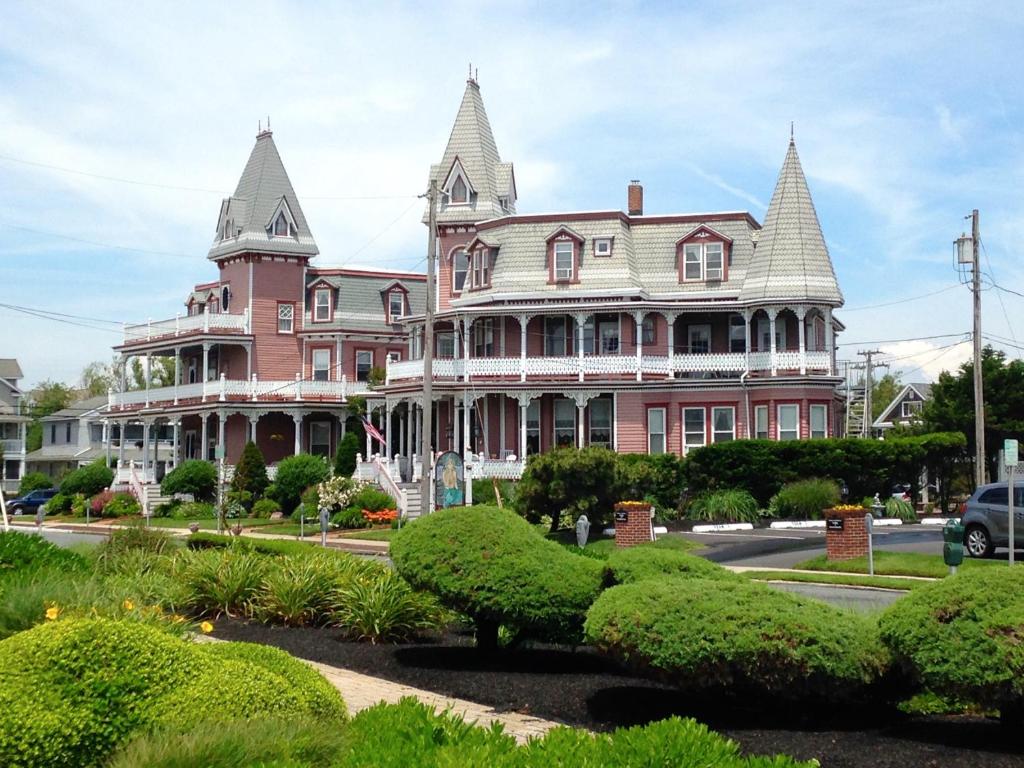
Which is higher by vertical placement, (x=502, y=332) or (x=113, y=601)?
(x=502, y=332)

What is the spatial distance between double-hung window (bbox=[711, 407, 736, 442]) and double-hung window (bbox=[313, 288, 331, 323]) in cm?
2316

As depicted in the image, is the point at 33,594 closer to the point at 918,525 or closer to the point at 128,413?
the point at 918,525

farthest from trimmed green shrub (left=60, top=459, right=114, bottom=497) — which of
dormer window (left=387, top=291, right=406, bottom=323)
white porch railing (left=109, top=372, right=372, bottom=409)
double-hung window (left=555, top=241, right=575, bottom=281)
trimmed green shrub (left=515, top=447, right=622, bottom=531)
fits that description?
trimmed green shrub (left=515, top=447, right=622, bottom=531)

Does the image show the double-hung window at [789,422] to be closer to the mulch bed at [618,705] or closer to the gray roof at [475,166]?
the gray roof at [475,166]

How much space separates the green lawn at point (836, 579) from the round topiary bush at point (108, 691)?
605 inches

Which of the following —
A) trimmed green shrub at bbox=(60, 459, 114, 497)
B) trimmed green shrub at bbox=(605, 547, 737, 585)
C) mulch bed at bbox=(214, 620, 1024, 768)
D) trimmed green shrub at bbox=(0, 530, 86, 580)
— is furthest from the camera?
trimmed green shrub at bbox=(60, 459, 114, 497)

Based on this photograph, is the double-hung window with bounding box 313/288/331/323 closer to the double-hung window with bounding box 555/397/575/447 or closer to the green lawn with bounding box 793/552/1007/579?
the double-hung window with bounding box 555/397/575/447

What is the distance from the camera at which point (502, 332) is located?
48.9m

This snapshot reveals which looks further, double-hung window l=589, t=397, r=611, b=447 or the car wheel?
double-hung window l=589, t=397, r=611, b=447

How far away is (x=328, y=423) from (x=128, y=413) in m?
10.9

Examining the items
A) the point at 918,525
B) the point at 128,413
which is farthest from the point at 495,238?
the point at 128,413

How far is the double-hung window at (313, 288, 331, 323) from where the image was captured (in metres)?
61.0

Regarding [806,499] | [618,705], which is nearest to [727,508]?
[806,499]

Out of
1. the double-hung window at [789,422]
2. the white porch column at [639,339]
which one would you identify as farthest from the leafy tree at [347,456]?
the double-hung window at [789,422]
